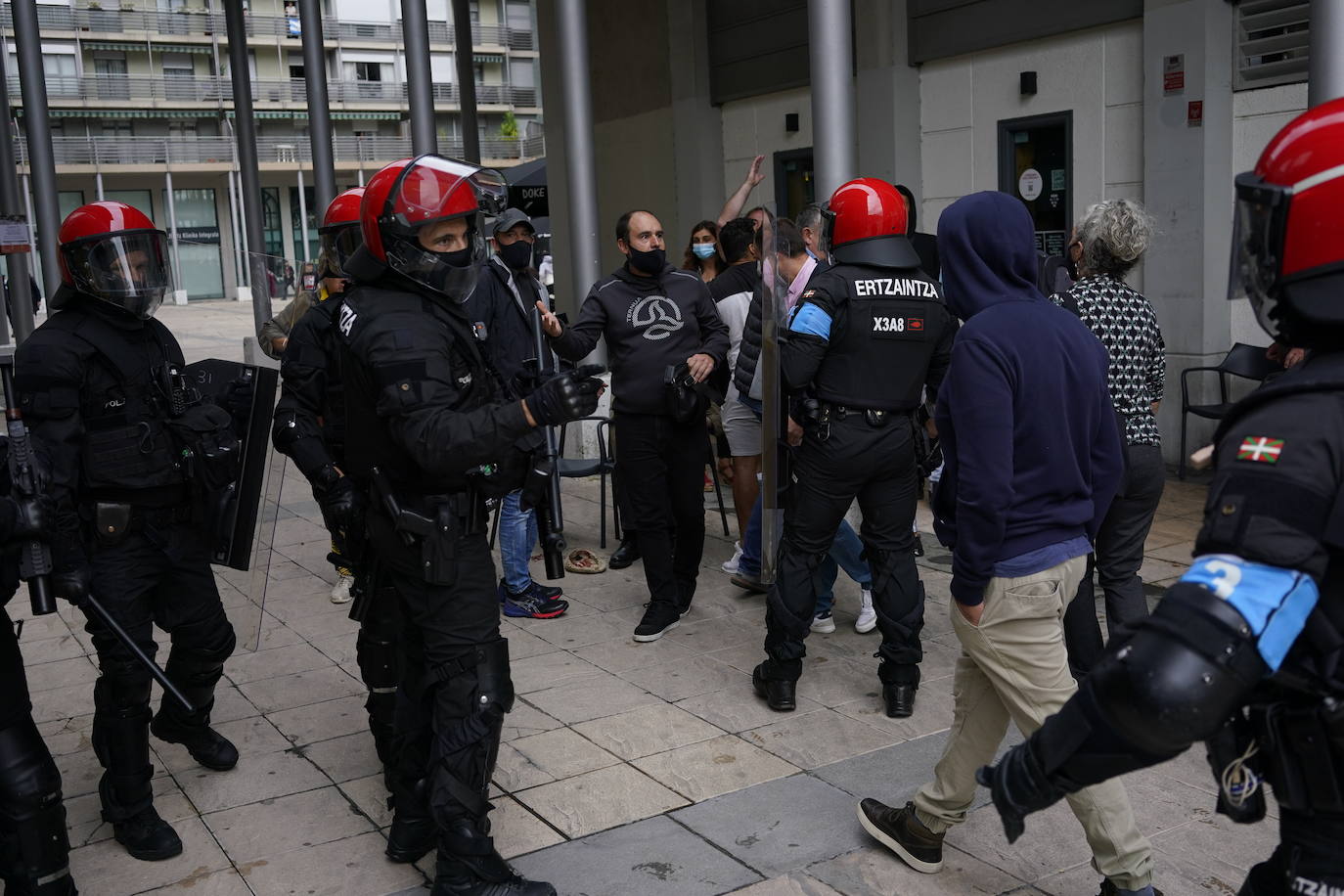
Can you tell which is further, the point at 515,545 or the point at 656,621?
the point at 515,545

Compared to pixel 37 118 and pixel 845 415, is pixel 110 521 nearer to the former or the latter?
pixel 845 415

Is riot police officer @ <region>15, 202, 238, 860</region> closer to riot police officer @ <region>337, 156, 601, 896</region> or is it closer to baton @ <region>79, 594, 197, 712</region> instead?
baton @ <region>79, 594, 197, 712</region>

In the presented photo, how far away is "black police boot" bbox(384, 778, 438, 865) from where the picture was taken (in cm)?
369

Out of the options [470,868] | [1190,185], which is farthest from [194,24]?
[470,868]

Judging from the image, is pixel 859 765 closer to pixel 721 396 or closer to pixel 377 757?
pixel 377 757

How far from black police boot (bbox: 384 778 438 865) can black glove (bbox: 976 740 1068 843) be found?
214cm

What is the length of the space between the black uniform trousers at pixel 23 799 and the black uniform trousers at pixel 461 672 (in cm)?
95

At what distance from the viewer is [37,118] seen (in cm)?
1512

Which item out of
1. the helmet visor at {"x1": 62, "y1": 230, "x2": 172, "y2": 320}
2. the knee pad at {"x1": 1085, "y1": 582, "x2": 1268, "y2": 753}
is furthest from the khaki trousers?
the helmet visor at {"x1": 62, "y1": 230, "x2": 172, "y2": 320}

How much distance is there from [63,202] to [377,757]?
54385 mm

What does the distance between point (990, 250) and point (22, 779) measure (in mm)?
2794

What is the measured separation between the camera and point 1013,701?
10.6ft

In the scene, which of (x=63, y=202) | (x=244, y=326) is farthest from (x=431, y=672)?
(x=63, y=202)

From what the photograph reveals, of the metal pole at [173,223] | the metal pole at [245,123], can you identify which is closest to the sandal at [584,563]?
the metal pole at [245,123]
